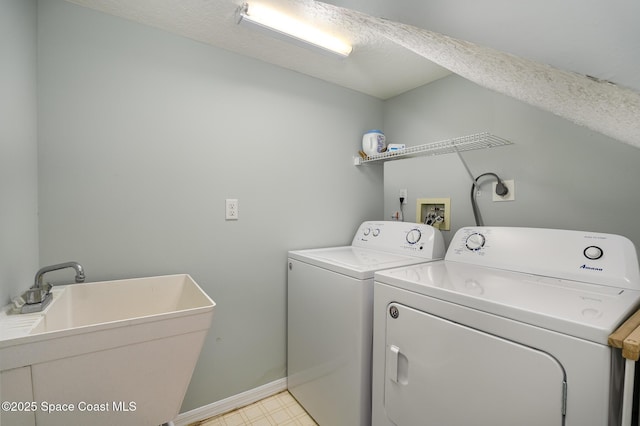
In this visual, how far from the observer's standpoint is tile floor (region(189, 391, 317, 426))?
154 cm

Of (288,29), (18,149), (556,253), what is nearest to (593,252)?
(556,253)

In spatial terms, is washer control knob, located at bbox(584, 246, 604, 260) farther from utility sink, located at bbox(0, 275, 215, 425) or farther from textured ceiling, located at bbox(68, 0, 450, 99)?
utility sink, located at bbox(0, 275, 215, 425)

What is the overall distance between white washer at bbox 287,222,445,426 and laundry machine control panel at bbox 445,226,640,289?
243 mm

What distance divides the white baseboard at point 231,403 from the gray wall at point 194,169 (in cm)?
4

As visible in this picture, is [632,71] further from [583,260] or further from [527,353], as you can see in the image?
[583,260]

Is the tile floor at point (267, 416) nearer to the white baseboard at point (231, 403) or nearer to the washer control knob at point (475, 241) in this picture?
the white baseboard at point (231, 403)

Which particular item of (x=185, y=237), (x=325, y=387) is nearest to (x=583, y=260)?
(x=325, y=387)

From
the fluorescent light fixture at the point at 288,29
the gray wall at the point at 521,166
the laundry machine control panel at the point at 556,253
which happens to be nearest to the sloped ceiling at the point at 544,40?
the laundry machine control panel at the point at 556,253

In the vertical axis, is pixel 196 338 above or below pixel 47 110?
below

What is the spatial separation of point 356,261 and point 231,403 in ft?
3.93

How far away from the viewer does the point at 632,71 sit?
391 millimetres

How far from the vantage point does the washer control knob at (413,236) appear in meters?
1.64

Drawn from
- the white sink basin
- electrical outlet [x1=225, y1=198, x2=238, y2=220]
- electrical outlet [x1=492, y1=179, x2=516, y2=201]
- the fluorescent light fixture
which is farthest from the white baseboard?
the fluorescent light fixture

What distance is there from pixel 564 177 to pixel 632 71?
1.24m
